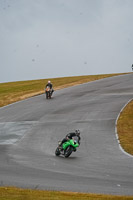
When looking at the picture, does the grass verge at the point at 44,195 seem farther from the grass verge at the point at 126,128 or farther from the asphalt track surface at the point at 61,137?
the grass verge at the point at 126,128

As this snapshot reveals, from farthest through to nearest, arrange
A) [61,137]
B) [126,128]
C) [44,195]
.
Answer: [126,128] < [61,137] < [44,195]

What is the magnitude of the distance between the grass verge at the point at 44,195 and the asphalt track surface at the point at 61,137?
0.58 metres

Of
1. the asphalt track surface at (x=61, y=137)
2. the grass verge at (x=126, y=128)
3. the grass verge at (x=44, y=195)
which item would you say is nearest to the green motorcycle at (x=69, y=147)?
the asphalt track surface at (x=61, y=137)

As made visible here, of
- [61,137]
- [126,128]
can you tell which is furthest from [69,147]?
[126,128]

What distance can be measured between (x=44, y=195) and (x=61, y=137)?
11161 mm

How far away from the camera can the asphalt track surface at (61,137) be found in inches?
465

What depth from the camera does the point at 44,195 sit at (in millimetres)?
10008

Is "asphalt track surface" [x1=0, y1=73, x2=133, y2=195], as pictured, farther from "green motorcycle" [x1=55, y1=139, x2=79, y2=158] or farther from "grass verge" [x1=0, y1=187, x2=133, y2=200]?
"grass verge" [x1=0, y1=187, x2=133, y2=200]

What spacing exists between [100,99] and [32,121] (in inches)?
357

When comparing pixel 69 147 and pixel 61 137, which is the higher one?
pixel 69 147

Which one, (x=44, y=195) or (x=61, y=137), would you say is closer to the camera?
(x=44, y=195)

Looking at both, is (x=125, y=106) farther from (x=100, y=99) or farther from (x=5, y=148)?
(x=5, y=148)

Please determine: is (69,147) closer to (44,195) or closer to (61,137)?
(61,137)

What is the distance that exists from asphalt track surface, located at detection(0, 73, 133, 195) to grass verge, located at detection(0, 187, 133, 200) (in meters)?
0.58
